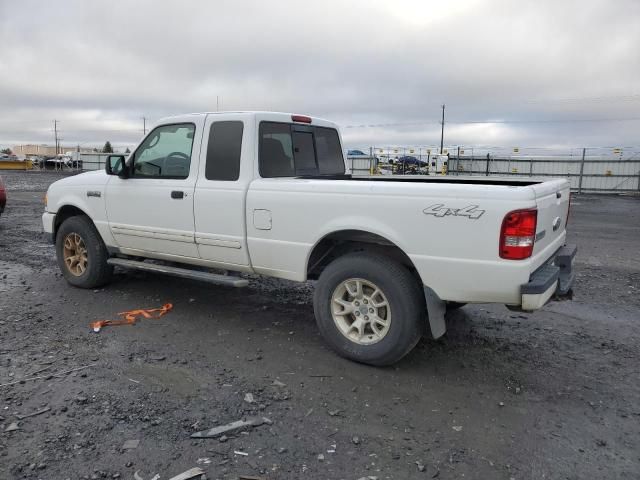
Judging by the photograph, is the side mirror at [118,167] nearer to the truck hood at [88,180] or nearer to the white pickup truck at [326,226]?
the white pickup truck at [326,226]

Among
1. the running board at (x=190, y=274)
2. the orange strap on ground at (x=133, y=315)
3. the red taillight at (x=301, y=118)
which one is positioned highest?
the red taillight at (x=301, y=118)

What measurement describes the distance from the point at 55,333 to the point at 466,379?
372 centimetres

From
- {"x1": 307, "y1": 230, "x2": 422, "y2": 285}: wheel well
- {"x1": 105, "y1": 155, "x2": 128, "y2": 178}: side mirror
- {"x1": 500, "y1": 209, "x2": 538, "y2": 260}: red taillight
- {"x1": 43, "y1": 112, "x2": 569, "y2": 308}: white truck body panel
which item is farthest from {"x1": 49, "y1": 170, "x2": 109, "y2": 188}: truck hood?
{"x1": 500, "y1": 209, "x2": 538, "y2": 260}: red taillight

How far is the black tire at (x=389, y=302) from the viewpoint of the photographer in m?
3.95

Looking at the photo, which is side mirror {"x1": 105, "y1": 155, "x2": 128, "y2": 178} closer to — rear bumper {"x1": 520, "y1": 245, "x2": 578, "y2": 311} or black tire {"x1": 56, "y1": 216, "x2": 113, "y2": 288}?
black tire {"x1": 56, "y1": 216, "x2": 113, "y2": 288}

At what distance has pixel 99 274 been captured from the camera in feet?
20.4

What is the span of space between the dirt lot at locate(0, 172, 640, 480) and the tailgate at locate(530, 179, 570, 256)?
105 cm

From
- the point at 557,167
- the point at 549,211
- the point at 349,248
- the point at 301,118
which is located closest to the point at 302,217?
the point at 349,248

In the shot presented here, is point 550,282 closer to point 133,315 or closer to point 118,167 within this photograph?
point 133,315

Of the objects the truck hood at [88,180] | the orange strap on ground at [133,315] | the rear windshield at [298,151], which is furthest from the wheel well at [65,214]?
the rear windshield at [298,151]

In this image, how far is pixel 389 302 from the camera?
13.2 feet

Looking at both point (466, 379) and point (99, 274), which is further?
point (99, 274)

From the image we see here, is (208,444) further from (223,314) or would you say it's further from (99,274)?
(99,274)

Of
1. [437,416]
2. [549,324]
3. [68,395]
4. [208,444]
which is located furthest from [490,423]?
[68,395]
